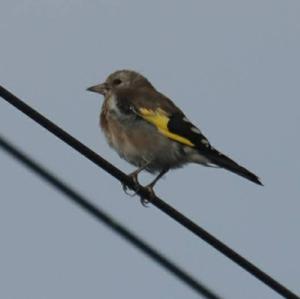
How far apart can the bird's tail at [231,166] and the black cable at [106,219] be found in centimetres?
293

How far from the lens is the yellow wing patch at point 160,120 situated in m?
7.89

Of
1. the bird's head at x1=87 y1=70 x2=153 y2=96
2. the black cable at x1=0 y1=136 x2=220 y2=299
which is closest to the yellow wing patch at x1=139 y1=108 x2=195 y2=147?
the bird's head at x1=87 y1=70 x2=153 y2=96

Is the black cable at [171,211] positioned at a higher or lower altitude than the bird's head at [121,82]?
lower

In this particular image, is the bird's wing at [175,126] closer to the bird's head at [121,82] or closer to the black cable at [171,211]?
the bird's head at [121,82]

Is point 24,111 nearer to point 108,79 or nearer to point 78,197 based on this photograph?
point 78,197

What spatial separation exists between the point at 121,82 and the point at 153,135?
1926mm

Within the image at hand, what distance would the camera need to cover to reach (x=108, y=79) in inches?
392

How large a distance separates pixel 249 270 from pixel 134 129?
401 centimetres

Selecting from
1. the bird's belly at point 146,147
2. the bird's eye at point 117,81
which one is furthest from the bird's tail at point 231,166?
the bird's eye at point 117,81

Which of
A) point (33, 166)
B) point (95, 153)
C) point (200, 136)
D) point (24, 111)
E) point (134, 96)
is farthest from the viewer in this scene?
point (134, 96)

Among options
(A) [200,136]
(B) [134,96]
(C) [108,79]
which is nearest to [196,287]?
(A) [200,136]

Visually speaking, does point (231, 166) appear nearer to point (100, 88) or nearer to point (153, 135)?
point (153, 135)

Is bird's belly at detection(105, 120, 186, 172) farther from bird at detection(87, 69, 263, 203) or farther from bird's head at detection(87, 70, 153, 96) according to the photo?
bird's head at detection(87, 70, 153, 96)

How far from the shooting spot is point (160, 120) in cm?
810
